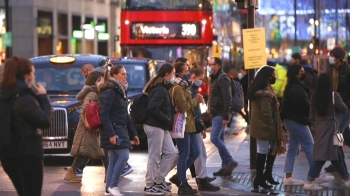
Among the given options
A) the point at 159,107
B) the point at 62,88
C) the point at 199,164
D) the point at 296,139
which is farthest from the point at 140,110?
the point at 62,88

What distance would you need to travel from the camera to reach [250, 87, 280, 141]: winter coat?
11758 millimetres

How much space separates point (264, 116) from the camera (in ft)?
38.7

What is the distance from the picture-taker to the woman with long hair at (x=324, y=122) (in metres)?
11.9

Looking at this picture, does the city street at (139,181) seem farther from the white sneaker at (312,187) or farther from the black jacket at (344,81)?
the black jacket at (344,81)

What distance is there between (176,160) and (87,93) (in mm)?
1824

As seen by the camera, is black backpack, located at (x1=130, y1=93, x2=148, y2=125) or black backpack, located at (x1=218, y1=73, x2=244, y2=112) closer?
black backpack, located at (x1=130, y1=93, x2=148, y2=125)

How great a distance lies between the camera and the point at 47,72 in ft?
55.9

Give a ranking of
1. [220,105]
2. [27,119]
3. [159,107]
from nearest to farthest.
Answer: [27,119] → [159,107] → [220,105]

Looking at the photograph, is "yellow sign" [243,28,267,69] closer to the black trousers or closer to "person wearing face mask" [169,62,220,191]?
"person wearing face mask" [169,62,220,191]

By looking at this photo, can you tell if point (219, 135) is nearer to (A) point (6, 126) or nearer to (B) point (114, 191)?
(B) point (114, 191)

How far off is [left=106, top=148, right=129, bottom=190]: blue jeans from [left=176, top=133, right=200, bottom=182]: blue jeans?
34.8 inches

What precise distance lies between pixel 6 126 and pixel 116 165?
3481 mm

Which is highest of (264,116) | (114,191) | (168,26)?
(168,26)

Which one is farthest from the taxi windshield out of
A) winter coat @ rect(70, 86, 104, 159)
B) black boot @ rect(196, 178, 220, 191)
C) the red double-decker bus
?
the red double-decker bus
